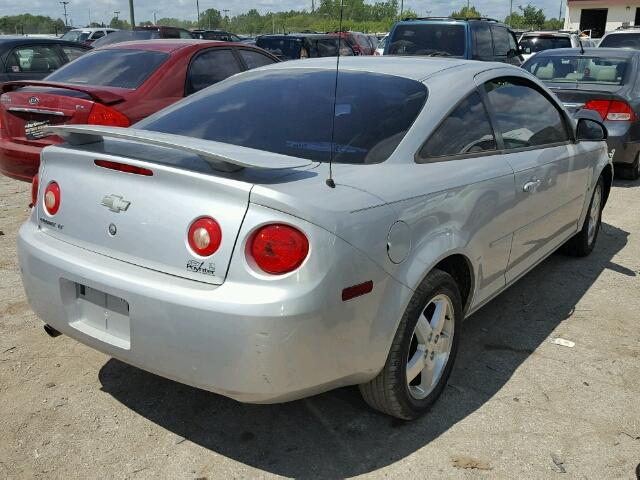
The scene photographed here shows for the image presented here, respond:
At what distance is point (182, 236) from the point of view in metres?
2.43

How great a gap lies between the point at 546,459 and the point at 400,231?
3.76 feet

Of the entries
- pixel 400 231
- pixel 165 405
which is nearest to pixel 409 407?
pixel 400 231

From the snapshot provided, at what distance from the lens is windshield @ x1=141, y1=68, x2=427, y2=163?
2.95 m

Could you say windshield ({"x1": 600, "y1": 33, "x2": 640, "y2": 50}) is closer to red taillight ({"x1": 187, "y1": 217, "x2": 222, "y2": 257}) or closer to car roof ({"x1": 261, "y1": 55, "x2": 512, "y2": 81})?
car roof ({"x1": 261, "y1": 55, "x2": 512, "y2": 81})

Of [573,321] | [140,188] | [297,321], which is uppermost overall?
[140,188]

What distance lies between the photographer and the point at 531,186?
12.3 ft

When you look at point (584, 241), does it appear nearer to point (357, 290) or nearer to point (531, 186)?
point (531, 186)

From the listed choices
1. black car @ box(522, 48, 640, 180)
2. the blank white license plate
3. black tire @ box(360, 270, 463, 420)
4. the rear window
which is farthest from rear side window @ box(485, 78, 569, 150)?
the rear window

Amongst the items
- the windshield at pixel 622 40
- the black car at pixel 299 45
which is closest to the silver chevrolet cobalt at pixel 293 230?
the black car at pixel 299 45

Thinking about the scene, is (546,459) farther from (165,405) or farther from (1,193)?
(1,193)

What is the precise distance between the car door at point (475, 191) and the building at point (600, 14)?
47619 mm

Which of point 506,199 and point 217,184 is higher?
point 217,184

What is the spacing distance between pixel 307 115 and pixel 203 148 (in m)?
0.84

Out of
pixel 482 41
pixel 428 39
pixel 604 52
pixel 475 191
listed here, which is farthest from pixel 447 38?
pixel 475 191
